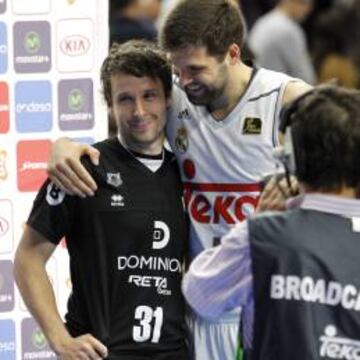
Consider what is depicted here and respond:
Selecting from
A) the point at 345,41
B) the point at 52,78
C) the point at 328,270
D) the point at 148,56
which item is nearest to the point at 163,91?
the point at 148,56

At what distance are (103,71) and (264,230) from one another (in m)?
1.31

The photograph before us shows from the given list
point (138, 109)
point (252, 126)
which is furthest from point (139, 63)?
point (252, 126)

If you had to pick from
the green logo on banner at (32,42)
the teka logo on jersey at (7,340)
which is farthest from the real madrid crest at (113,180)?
the teka logo on jersey at (7,340)

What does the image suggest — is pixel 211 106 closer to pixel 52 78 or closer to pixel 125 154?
pixel 125 154

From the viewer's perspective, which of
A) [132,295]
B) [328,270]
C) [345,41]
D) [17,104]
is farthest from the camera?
[345,41]

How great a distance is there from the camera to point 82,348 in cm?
429

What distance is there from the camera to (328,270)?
346 centimetres

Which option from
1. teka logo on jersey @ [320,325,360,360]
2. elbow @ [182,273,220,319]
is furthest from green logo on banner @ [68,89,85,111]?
teka logo on jersey @ [320,325,360,360]

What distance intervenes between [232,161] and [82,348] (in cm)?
81

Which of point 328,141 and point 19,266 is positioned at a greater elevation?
point 328,141

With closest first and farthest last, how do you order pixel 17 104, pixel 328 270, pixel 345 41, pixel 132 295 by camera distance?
pixel 328 270 < pixel 132 295 < pixel 17 104 < pixel 345 41

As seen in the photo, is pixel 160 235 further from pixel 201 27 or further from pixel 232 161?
pixel 201 27

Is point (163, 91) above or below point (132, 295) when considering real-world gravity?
above

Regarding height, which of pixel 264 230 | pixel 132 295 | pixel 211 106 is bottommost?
pixel 132 295
